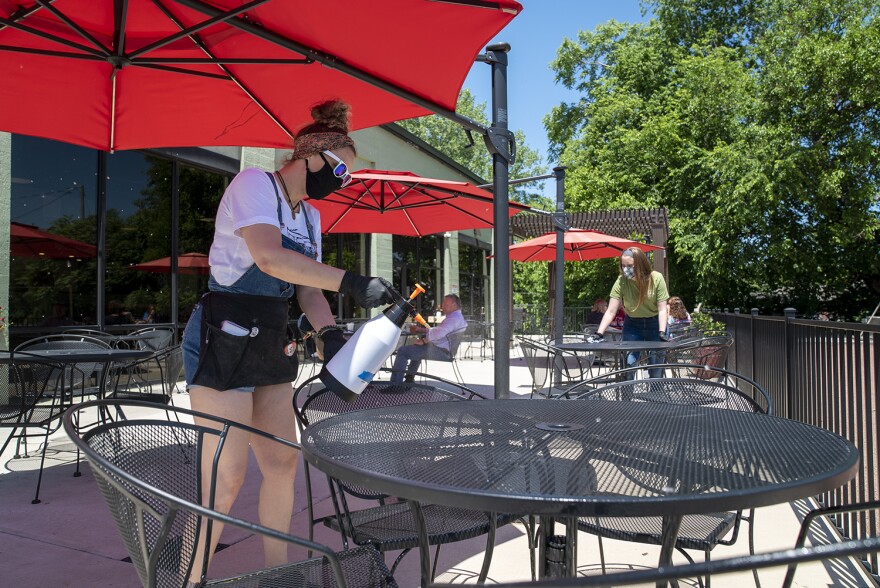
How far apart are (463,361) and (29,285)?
8.28 meters

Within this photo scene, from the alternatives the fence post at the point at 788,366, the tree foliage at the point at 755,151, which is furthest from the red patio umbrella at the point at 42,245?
the tree foliage at the point at 755,151

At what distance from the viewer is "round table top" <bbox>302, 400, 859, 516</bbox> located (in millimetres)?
1162

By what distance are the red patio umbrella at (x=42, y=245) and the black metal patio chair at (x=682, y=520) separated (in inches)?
266

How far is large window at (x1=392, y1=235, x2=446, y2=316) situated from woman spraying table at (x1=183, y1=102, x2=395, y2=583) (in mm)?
12348

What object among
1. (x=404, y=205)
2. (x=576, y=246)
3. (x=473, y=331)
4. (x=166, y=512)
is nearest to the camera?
(x=166, y=512)

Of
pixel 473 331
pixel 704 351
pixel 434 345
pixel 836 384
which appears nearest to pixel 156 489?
pixel 836 384

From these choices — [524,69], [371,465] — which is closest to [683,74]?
[524,69]

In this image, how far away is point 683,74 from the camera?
24312mm

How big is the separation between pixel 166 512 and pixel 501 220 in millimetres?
2354

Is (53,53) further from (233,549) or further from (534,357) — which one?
(534,357)

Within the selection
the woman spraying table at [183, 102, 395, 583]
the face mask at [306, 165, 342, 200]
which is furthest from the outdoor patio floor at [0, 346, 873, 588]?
the face mask at [306, 165, 342, 200]

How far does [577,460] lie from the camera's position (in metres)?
1.50

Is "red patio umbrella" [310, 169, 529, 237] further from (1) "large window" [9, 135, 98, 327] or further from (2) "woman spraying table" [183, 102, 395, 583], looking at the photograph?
(2) "woman spraying table" [183, 102, 395, 583]

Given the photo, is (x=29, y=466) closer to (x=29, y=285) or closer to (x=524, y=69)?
(x=29, y=285)
